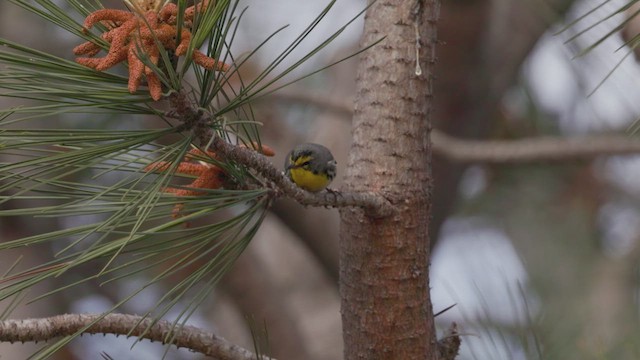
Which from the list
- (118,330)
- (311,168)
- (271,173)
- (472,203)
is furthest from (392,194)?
(472,203)

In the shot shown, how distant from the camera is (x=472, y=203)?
3684 millimetres

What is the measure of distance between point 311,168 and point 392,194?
96mm

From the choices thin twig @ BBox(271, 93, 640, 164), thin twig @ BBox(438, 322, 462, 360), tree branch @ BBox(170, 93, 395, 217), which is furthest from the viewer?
thin twig @ BBox(271, 93, 640, 164)

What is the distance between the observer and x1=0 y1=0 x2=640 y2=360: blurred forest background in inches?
93.6

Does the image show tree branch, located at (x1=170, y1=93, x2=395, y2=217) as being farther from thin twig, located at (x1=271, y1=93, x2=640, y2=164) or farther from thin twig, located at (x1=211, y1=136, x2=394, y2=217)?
thin twig, located at (x1=271, y1=93, x2=640, y2=164)

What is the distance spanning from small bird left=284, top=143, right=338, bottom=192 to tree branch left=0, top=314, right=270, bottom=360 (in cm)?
19

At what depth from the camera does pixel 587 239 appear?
3.48m

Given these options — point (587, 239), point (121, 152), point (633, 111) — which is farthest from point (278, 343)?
point (121, 152)

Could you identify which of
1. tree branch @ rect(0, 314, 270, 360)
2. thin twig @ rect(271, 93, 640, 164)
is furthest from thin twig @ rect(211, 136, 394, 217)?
thin twig @ rect(271, 93, 640, 164)

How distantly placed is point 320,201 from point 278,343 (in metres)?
1.82

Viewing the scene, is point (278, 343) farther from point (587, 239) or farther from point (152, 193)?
point (152, 193)

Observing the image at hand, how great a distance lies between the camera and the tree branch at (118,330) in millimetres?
834

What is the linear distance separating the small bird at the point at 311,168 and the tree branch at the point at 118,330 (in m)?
0.19

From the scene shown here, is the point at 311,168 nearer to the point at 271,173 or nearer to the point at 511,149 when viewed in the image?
the point at 271,173
